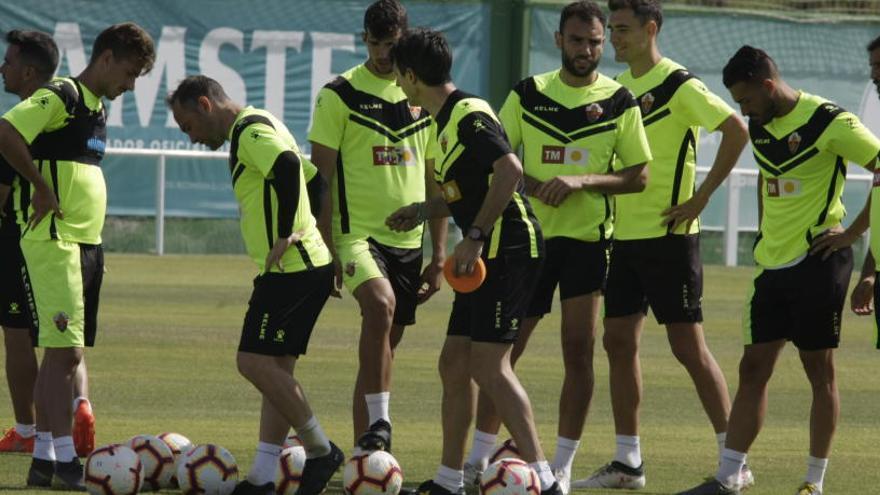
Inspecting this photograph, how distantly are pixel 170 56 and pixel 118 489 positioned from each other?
20.4m

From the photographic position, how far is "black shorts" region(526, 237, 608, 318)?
31.2ft

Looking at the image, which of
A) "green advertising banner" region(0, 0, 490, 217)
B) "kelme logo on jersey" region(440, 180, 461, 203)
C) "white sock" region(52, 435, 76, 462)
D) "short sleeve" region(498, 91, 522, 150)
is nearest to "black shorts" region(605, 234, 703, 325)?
"short sleeve" region(498, 91, 522, 150)

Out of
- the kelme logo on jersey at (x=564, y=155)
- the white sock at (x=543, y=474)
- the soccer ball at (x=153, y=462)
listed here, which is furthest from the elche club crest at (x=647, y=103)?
the soccer ball at (x=153, y=462)

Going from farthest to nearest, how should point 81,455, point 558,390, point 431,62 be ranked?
point 558,390 < point 81,455 < point 431,62

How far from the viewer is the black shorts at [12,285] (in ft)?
33.0

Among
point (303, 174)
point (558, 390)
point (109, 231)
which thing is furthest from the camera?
point (109, 231)

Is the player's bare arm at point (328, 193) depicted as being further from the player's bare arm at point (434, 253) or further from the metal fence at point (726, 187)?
the metal fence at point (726, 187)

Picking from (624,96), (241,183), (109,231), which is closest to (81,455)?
(241,183)

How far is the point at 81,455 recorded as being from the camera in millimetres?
10055

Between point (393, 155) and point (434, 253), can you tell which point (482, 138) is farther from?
point (434, 253)

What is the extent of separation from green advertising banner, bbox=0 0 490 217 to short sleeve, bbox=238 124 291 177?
62.5ft

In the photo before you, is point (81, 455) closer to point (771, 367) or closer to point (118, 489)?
point (118, 489)

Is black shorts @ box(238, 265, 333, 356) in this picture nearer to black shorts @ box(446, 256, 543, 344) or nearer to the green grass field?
black shorts @ box(446, 256, 543, 344)

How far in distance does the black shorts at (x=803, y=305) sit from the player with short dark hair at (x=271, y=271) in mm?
2322
